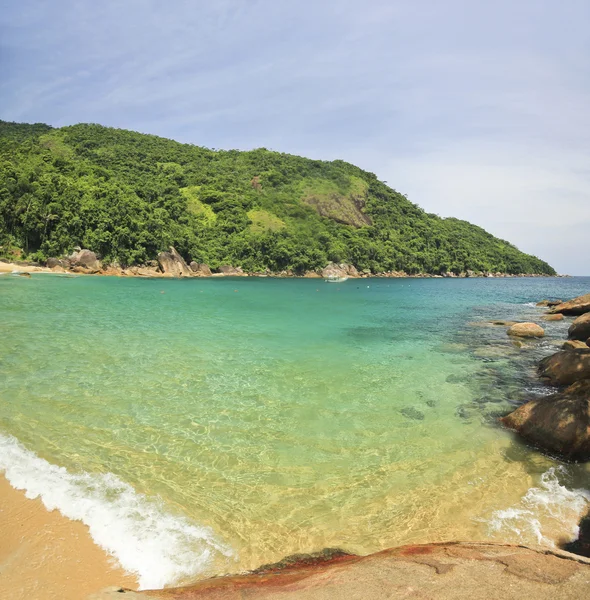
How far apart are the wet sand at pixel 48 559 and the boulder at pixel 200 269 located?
3236 inches

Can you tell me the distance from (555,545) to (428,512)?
1602 mm

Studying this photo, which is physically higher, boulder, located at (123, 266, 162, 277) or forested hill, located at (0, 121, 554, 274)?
forested hill, located at (0, 121, 554, 274)

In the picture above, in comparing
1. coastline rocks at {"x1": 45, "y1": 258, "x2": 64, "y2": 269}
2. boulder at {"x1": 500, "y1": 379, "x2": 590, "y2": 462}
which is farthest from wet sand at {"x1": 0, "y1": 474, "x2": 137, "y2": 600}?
coastline rocks at {"x1": 45, "y1": 258, "x2": 64, "y2": 269}

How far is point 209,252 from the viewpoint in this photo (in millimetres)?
95500

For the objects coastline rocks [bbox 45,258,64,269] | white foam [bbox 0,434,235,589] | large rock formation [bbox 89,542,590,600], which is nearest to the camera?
large rock formation [bbox 89,542,590,600]

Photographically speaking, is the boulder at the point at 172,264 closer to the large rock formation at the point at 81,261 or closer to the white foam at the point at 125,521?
the large rock formation at the point at 81,261

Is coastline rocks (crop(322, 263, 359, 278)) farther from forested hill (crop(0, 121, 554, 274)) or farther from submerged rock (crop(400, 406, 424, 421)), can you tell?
submerged rock (crop(400, 406, 424, 421))

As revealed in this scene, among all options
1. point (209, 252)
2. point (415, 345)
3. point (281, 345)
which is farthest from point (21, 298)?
Answer: point (209, 252)

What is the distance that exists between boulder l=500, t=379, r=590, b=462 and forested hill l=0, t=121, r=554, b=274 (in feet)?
249

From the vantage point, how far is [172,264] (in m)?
77.6

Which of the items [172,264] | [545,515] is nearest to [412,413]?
[545,515]

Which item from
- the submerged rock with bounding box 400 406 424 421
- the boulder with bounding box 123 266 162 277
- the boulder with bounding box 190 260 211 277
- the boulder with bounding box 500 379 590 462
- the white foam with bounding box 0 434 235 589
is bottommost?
the white foam with bounding box 0 434 235 589

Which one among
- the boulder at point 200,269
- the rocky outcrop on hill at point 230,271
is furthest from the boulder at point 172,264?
the rocky outcrop on hill at point 230,271

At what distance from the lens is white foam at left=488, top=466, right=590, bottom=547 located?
505 cm
